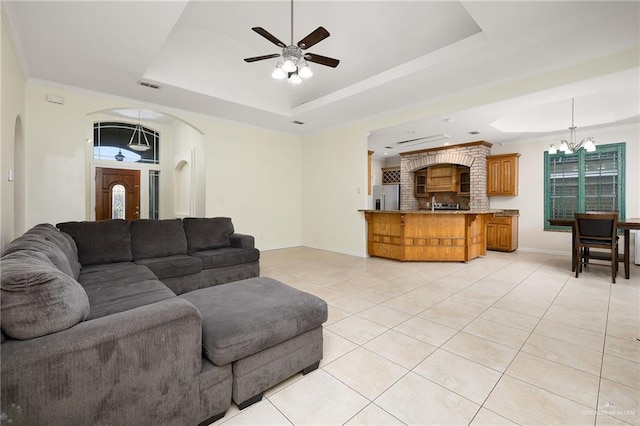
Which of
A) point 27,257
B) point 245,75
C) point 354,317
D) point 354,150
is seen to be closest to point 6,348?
point 27,257

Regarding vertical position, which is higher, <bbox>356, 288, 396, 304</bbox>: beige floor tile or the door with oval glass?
the door with oval glass

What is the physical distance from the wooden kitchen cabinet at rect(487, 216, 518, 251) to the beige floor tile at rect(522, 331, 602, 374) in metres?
4.68

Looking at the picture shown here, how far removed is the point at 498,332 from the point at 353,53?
3770mm

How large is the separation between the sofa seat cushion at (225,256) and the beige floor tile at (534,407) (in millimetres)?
3067

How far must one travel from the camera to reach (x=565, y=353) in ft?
6.97

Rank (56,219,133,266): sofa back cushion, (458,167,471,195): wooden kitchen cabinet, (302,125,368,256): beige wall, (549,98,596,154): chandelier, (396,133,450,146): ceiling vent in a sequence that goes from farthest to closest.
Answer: (458,167,471,195): wooden kitchen cabinet, (396,133,450,146): ceiling vent, (302,125,368,256): beige wall, (549,98,596,154): chandelier, (56,219,133,266): sofa back cushion

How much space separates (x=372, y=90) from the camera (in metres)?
4.25

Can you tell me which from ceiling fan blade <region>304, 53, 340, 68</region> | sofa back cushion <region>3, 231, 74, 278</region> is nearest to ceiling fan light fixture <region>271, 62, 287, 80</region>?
ceiling fan blade <region>304, 53, 340, 68</region>

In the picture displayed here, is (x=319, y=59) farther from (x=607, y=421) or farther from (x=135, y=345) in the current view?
(x=607, y=421)

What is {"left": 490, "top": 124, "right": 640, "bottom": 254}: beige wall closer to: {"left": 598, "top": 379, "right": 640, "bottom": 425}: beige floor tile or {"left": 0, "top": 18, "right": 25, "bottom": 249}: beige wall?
{"left": 598, "top": 379, "right": 640, "bottom": 425}: beige floor tile


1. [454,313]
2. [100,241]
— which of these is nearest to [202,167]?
[100,241]

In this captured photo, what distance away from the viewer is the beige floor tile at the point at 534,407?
1485 mm

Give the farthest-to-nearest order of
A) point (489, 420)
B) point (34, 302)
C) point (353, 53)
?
point (353, 53) → point (489, 420) → point (34, 302)

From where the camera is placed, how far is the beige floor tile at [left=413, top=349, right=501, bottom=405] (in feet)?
5.59
